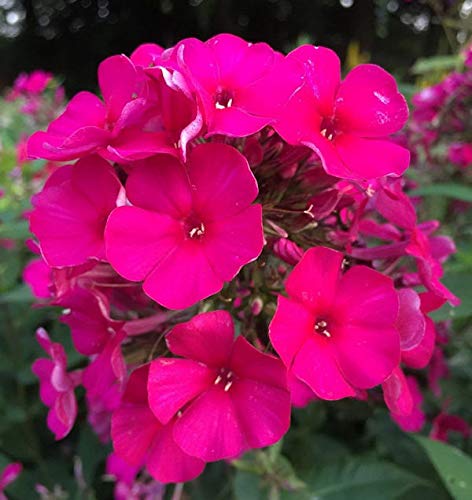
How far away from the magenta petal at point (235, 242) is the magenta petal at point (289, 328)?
0.16 feet

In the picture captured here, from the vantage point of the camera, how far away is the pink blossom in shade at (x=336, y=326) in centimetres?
50

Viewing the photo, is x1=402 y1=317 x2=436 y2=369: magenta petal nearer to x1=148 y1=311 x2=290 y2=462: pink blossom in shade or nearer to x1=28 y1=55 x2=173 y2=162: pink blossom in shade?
x1=148 y1=311 x2=290 y2=462: pink blossom in shade

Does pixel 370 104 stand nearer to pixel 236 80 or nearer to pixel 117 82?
pixel 236 80

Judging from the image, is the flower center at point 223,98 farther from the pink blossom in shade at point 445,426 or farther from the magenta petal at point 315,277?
the pink blossom in shade at point 445,426

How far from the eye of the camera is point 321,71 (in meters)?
0.57

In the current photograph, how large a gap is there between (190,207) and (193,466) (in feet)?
0.81

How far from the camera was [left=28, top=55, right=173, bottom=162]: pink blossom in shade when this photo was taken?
0.50m

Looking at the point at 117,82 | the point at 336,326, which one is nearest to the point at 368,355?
the point at 336,326

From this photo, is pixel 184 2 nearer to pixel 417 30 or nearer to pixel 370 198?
pixel 417 30

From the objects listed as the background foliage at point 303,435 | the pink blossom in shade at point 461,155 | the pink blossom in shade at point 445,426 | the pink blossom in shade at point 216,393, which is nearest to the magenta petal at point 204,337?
the pink blossom in shade at point 216,393

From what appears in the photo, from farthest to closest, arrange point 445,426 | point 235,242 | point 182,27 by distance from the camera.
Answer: point 182,27, point 445,426, point 235,242

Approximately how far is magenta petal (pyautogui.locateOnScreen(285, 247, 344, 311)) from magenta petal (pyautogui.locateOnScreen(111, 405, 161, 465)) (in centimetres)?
19

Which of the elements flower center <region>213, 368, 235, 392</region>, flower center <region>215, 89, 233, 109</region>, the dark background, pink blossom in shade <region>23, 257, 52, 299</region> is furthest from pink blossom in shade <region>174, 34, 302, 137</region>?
the dark background

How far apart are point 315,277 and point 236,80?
0.66 feet
